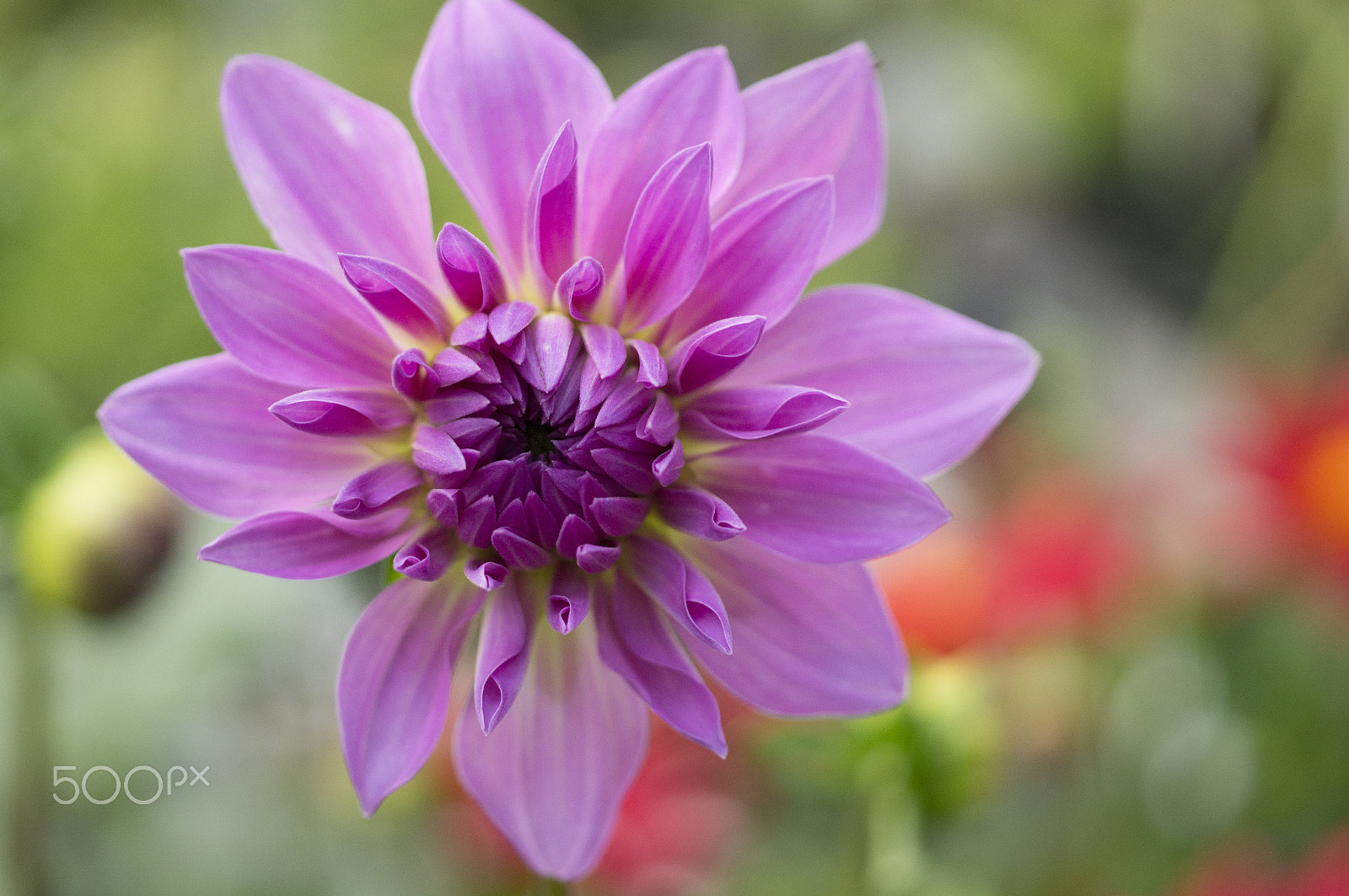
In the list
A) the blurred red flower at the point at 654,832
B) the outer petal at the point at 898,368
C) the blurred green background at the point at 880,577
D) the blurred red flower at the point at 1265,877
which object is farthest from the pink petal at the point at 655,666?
the blurred red flower at the point at 1265,877

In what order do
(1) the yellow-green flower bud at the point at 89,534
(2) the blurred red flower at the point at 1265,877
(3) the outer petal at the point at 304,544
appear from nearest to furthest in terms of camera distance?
(3) the outer petal at the point at 304,544, (1) the yellow-green flower bud at the point at 89,534, (2) the blurred red flower at the point at 1265,877

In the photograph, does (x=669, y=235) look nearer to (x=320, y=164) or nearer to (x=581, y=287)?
(x=581, y=287)

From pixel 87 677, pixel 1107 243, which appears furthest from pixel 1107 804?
pixel 1107 243

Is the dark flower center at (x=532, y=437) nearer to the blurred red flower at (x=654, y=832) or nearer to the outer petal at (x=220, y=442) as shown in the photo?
the outer petal at (x=220, y=442)

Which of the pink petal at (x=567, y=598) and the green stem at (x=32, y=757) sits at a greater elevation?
the pink petal at (x=567, y=598)

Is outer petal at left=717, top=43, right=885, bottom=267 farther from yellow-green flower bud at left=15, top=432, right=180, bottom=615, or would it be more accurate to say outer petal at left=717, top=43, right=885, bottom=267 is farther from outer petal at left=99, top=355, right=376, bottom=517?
yellow-green flower bud at left=15, top=432, right=180, bottom=615

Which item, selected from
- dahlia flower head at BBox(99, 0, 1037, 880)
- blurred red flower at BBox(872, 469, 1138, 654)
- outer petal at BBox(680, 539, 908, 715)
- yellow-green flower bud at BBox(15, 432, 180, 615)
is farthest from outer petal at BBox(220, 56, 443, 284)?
blurred red flower at BBox(872, 469, 1138, 654)
